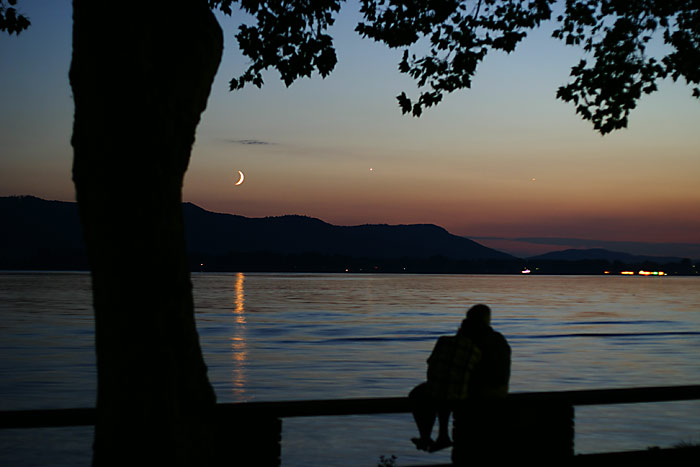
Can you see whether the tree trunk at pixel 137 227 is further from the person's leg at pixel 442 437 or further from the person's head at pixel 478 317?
the person's head at pixel 478 317

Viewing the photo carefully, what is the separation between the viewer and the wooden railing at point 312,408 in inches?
222

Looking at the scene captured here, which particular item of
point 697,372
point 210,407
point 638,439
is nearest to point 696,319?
point 697,372

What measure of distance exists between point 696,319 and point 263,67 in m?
59.6

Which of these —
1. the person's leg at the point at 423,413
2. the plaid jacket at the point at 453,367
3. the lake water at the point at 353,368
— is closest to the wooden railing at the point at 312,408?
the person's leg at the point at 423,413

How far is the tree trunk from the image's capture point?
17.1 ft

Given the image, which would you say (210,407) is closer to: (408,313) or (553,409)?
(553,409)

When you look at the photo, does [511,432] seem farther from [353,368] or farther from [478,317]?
[353,368]

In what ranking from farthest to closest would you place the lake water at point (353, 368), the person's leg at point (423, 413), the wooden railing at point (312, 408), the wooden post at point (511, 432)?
the lake water at point (353, 368) → the person's leg at point (423, 413) → the wooden post at point (511, 432) → the wooden railing at point (312, 408)

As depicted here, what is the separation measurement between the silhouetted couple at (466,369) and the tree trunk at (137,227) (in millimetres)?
2638

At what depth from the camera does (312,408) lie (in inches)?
241

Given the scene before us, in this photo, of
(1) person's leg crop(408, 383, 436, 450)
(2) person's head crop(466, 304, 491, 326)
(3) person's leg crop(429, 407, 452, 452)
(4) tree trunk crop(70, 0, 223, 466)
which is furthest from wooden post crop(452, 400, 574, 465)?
(4) tree trunk crop(70, 0, 223, 466)

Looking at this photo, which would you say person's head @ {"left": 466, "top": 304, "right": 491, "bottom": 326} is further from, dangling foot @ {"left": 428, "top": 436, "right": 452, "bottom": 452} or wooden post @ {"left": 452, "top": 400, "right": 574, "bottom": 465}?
dangling foot @ {"left": 428, "top": 436, "right": 452, "bottom": 452}

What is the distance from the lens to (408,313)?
219 feet

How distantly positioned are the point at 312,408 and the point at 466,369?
1934mm
